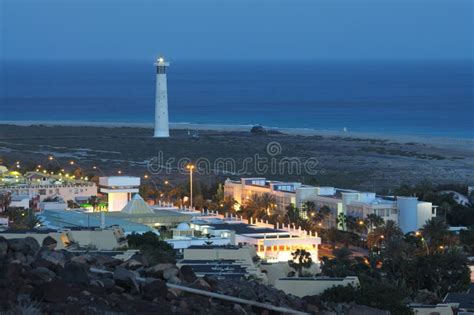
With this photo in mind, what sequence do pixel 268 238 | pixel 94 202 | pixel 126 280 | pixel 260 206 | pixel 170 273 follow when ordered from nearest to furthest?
1. pixel 126 280
2. pixel 170 273
3. pixel 268 238
4. pixel 94 202
5. pixel 260 206

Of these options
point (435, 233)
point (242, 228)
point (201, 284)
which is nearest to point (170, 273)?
point (201, 284)

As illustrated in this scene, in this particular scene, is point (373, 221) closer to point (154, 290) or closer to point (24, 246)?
point (24, 246)

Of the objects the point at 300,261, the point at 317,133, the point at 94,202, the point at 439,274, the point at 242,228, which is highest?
the point at 317,133

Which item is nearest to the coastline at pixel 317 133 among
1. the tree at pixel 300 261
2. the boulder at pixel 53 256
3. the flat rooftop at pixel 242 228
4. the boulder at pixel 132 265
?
the flat rooftop at pixel 242 228

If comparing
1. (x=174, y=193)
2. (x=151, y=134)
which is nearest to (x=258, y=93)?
(x=151, y=134)

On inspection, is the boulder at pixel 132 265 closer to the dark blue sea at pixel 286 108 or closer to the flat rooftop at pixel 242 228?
the flat rooftop at pixel 242 228

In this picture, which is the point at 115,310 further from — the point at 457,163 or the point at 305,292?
the point at 457,163

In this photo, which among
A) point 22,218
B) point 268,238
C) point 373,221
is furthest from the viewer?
point 373,221
